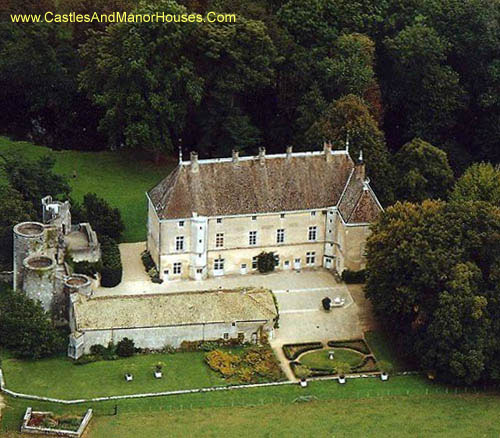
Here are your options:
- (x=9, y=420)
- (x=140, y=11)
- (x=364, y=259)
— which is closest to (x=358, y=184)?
(x=364, y=259)

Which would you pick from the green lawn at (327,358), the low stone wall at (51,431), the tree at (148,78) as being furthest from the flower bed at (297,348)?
the tree at (148,78)

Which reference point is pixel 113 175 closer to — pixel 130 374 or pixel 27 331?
pixel 27 331

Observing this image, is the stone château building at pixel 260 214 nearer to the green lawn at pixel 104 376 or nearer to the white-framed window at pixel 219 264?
the white-framed window at pixel 219 264

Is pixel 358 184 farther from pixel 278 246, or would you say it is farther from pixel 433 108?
pixel 433 108

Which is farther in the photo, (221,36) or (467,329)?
(221,36)

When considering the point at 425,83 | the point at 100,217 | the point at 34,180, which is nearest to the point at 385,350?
the point at 100,217

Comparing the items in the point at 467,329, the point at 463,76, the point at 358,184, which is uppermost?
the point at 463,76

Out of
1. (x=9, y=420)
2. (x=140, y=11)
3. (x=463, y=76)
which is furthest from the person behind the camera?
(x=463, y=76)
